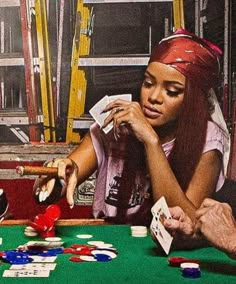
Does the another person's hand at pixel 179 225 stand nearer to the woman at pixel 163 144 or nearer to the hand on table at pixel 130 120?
the woman at pixel 163 144

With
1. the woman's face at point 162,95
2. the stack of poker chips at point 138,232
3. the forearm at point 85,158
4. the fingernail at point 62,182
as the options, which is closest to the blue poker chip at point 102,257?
the stack of poker chips at point 138,232

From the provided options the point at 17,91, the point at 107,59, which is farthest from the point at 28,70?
the point at 107,59

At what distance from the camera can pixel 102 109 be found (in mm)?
2822

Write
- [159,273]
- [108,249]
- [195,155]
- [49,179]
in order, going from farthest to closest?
[195,155], [49,179], [108,249], [159,273]

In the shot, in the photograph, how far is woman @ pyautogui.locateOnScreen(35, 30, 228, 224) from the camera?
8.87 ft

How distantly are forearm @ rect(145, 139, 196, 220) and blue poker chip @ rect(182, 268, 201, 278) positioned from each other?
78cm

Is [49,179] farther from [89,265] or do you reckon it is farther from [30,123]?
[89,265]

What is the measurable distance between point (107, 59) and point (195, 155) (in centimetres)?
66

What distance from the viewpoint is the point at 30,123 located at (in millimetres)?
2863

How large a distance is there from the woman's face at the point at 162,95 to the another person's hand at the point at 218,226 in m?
0.66

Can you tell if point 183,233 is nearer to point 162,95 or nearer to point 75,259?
point 75,259

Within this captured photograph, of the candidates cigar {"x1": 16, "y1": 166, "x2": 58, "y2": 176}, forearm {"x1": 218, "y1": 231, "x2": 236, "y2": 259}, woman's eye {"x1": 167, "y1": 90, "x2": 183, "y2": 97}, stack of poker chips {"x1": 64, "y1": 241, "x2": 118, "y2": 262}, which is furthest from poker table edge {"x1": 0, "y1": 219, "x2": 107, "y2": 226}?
forearm {"x1": 218, "y1": 231, "x2": 236, "y2": 259}

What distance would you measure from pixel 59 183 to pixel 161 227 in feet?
1.84

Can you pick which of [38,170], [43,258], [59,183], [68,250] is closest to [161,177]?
[59,183]
